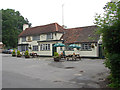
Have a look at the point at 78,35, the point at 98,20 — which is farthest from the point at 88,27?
the point at 98,20

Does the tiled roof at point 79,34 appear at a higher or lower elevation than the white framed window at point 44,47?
higher

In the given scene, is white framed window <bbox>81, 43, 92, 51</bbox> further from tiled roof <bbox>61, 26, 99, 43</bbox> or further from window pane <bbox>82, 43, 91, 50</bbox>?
tiled roof <bbox>61, 26, 99, 43</bbox>

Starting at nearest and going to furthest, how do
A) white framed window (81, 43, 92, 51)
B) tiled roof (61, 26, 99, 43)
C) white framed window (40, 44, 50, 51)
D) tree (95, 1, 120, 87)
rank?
tree (95, 1, 120, 87) < white framed window (81, 43, 92, 51) < tiled roof (61, 26, 99, 43) < white framed window (40, 44, 50, 51)

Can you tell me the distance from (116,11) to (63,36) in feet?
69.3

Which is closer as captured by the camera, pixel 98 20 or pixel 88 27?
pixel 98 20

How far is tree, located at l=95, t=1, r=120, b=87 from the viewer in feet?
19.4

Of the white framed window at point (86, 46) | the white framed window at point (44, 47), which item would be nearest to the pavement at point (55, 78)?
the white framed window at point (86, 46)

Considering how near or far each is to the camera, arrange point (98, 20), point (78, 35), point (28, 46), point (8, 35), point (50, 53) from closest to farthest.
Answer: point (98, 20) < point (78, 35) < point (50, 53) < point (28, 46) < point (8, 35)

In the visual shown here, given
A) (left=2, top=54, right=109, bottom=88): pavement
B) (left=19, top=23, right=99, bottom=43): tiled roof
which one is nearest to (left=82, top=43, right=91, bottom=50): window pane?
(left=19, top=23, right=99, bottom=43): tiled roof

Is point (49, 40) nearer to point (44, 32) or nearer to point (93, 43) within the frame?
point (44, 32)

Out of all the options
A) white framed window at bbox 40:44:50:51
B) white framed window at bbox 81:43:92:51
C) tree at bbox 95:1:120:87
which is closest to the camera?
tree at bbox 95:1:120:87

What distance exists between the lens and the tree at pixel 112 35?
5.93 meters

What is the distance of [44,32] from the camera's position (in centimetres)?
2839

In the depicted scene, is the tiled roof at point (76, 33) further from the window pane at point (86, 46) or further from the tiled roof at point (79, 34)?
the window pane at point (86, 46)
